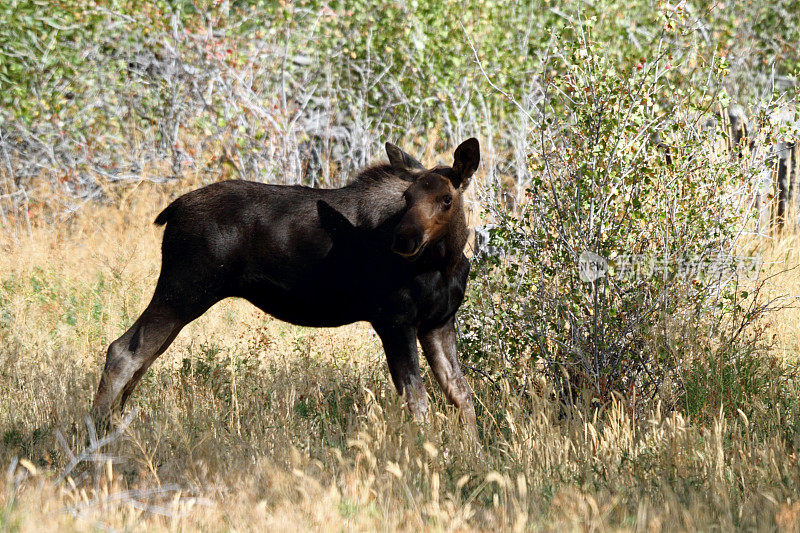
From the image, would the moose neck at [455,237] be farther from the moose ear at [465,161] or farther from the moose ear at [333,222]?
the moose ear at [333,222]

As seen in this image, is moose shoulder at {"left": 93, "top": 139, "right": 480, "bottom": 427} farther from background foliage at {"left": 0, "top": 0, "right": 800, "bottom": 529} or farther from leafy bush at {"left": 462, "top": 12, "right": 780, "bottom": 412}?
leafy bush at {"left": 462, "top": 12, "right": 780, "bottom": 412}

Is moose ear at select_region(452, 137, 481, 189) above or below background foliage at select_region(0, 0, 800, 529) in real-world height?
above

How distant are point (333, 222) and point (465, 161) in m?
0.93

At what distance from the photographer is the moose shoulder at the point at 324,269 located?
5.56m

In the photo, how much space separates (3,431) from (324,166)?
22.3ft

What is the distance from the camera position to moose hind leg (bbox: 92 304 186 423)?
5.89 m

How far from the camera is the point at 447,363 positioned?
19.3 feet

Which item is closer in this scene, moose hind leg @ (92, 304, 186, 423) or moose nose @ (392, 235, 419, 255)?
moose nose @ (392, 235, 419, 255)

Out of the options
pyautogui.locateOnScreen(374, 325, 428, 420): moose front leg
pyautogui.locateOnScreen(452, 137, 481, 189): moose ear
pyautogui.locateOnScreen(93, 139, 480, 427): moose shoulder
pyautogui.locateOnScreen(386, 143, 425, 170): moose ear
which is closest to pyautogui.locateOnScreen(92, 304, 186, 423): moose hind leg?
pyautogui.locateOnScreen(93, 139, 480, 427): moose shoulder

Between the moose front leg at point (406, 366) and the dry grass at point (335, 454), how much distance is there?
0.39 ft

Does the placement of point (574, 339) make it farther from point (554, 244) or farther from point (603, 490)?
point (603, 490)

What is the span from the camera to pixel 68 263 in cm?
1040

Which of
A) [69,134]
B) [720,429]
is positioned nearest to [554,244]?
[720,429]

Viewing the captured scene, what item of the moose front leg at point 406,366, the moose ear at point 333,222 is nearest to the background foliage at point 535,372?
the moose front leg at point 406,366
